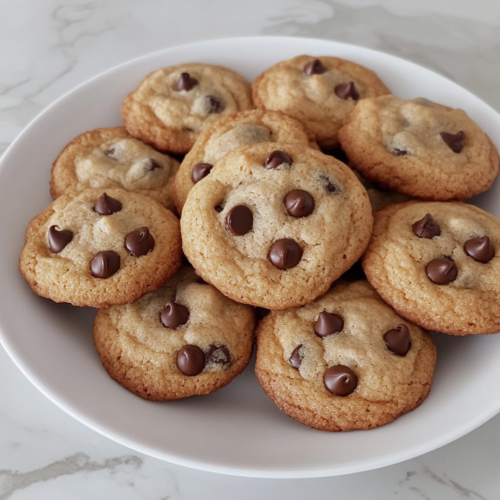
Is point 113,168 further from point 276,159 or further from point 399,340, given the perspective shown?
point 399,340

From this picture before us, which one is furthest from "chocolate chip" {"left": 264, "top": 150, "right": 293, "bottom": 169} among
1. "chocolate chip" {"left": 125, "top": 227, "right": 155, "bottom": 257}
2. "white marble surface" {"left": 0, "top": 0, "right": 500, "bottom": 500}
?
"white marble surface" {"left": 0, "top": 0, "right": 500, "bottom": 500}

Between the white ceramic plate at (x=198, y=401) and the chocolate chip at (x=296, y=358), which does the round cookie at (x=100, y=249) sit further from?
the chocolate chip at (x=296, y=358)

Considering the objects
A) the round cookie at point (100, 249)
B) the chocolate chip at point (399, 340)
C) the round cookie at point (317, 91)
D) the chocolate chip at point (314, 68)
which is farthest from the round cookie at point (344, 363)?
the chocolate chip at point (314, 68)

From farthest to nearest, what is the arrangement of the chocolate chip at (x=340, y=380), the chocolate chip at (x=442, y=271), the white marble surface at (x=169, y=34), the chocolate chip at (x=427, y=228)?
the white marble surface at (x=169, y=34) < the chocolate chip at (x=427, y=228) < the chocolate chip at (x=442, y=271) < the chocolate chip at (x=340, y=380)

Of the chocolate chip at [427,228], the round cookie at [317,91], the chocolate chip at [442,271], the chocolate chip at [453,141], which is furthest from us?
the round cookie at [317,91]

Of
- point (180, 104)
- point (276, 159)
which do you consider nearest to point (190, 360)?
point (276, 159)

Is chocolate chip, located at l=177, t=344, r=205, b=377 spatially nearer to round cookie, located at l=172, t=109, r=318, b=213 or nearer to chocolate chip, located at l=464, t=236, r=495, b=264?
round cookie, located at l=172, t=109, r=318, b=213

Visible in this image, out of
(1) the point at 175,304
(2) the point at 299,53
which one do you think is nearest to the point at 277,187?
(1) the point at 175,304
